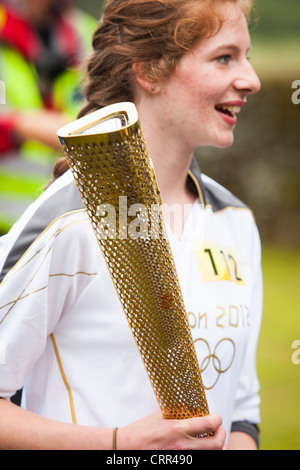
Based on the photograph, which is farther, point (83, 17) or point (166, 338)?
point (83, 17)

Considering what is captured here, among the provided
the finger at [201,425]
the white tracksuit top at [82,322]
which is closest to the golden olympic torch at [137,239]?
the finger at [201,425]

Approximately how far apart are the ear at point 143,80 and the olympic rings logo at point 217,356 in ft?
2.15

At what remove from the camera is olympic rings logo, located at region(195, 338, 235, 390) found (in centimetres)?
185

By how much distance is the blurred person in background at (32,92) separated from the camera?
10.7 feet

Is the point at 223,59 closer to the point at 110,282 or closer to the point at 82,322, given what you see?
the point at 110,282

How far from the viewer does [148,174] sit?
1353 mm

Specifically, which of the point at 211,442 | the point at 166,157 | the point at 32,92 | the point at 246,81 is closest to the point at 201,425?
the point at 211,442

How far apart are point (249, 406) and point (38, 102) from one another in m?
1.81

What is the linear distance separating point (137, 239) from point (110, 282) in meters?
0.38

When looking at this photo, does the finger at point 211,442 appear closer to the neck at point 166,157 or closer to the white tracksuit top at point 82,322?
the white tracksuit top at point 82,322

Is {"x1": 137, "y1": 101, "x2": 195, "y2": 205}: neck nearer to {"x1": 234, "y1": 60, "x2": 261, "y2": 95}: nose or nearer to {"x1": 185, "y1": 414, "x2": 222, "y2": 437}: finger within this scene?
{"x1": 234, "y1": 60, "x2": 261, "y2": 95}: nose

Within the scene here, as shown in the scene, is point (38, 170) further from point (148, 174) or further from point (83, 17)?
point (148, 174)

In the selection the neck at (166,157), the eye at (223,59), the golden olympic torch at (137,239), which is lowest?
the golden olympic torch at (137,239)
